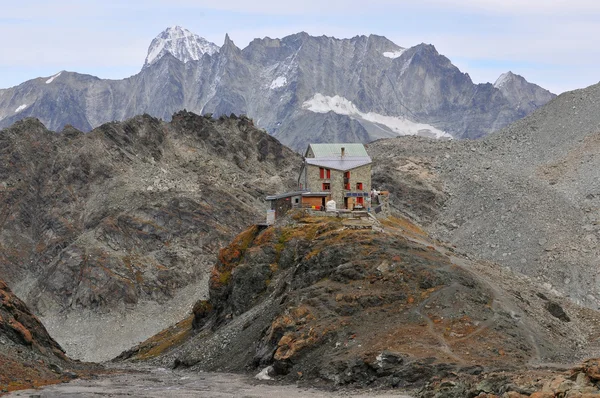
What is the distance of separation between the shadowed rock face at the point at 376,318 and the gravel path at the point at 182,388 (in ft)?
7.73

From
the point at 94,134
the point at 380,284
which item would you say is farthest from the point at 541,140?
the point at 380,284

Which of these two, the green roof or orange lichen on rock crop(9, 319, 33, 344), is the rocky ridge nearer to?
the green roof

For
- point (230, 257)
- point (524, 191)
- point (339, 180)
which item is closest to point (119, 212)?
point (230, 257)

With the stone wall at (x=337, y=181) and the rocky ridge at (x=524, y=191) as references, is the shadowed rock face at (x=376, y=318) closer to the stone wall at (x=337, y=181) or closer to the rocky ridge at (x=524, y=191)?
the stone wall at (x=337, y=181)

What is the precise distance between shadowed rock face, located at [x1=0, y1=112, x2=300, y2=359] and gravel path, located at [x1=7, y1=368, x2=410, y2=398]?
5733cm

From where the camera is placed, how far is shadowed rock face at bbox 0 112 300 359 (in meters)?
152

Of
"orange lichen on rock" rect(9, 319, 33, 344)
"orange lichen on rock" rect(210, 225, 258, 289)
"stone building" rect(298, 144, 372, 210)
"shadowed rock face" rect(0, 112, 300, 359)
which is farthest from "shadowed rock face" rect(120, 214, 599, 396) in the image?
"shadowed rock face" rect(0, 112, 300, 359)

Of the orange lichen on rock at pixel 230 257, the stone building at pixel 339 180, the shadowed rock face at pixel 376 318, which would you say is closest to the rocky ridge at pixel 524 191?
the stone building at pixel 339 180

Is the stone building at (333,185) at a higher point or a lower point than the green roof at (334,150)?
lower

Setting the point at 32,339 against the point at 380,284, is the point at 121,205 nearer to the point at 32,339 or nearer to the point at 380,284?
the point at 32,339

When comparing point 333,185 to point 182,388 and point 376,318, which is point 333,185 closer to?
point 376,318

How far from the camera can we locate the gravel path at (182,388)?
6012cm

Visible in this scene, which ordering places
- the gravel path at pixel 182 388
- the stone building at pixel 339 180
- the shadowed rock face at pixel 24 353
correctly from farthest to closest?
the stone building at pixel 339 180, the shadowed rock face at pixel 24 353, the gravel path at pixel 182 388

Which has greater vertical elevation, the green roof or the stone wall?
the green roof
